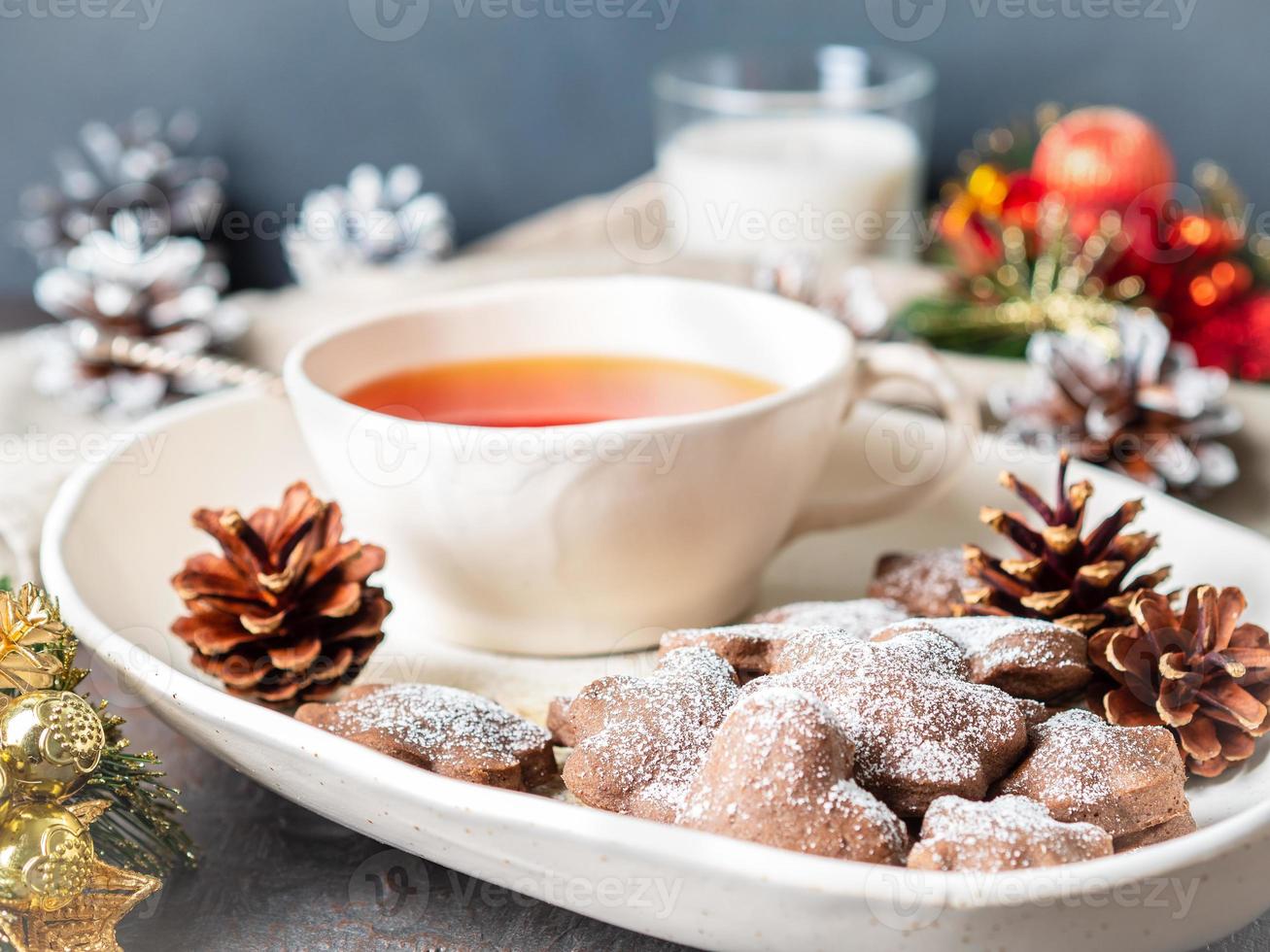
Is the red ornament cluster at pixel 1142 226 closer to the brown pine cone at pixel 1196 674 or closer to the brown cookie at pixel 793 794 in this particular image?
the brown pine cone at pixel 1196 674

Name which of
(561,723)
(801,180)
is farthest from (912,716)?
(801,180)

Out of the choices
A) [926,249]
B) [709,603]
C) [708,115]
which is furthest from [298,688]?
[926,249]

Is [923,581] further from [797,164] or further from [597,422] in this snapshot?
[797,164]

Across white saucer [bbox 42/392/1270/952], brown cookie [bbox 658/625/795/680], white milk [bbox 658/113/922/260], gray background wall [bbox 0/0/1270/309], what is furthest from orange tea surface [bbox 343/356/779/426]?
gray background wall [bbox 0/0/1270/309]

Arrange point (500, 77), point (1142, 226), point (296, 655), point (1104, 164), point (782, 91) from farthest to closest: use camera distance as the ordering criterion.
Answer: point (500, 77), point (782, 91), point (1104, 164), point (1142, 226), point (296, 655)

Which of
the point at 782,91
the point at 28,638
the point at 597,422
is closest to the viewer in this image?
the point at 28,638
